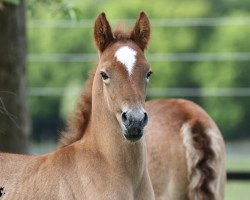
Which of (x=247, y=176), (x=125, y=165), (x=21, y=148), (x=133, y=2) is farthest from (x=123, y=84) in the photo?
(x=133, y=2)

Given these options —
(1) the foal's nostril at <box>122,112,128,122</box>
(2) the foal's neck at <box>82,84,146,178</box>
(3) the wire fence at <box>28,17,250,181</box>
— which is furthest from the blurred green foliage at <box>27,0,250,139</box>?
(1) the foal's nostril at <box>122,112,128,122</box>

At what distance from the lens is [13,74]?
8.84 metres

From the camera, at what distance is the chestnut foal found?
6.19 meters

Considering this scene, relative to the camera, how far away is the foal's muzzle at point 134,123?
19.4 feet

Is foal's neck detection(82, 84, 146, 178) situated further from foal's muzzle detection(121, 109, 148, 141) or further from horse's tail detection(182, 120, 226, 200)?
horse's tail detection(182, 120, 226, 200)

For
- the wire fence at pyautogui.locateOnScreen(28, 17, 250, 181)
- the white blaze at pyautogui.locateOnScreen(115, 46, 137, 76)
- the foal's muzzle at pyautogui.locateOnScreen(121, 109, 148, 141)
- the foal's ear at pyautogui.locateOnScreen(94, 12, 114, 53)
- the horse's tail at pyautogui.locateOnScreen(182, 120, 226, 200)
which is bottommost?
the wire fence at pyautogui.locateOnScreen(28, 17, 250, 181)

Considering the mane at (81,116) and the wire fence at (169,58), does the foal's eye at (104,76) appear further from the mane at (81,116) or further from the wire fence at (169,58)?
the wire fence at (169,58)

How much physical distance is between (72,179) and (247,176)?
620cm

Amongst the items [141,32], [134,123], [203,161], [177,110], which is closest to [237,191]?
[177,110]

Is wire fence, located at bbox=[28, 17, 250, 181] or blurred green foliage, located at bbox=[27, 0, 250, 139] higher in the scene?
wire fence, located at bbox=[28, 17, 250, 181]

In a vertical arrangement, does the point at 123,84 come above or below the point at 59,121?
above

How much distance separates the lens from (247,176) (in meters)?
12.3

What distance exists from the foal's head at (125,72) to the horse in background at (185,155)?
130 centimetres

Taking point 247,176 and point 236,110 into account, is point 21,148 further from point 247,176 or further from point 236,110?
point 236,110
